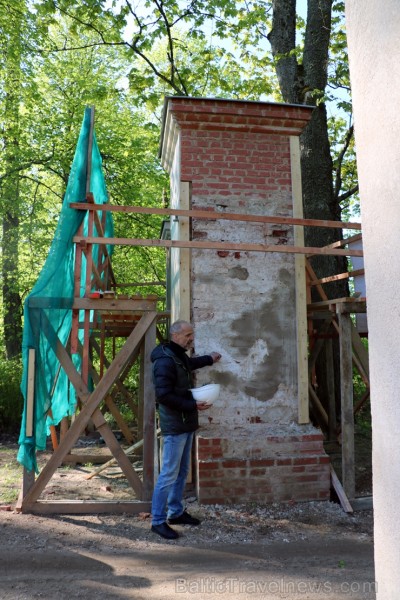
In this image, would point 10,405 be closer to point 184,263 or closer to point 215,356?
point 184,263

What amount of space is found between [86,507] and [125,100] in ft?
44.8

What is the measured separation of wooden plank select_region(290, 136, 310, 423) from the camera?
6.66 meters

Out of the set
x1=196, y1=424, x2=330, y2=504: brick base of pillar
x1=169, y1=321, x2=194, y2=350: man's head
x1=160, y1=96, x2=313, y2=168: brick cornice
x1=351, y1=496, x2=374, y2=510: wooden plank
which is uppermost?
x1=160, y1=96, x2=313, y2=168: brick cornice

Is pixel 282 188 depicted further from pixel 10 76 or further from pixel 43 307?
pixel 10 76

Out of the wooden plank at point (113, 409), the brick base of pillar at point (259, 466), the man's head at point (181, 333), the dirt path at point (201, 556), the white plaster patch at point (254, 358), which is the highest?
the man's head at point (181, 333)

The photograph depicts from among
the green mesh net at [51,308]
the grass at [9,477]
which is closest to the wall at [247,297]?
the green mesh net at [51,308]

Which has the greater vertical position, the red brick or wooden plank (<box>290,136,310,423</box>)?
wooden plank (<box>290,136,310,423</box>)

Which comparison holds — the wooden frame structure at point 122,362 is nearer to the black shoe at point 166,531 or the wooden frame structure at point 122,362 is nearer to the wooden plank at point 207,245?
the wooden plank at point 207,245

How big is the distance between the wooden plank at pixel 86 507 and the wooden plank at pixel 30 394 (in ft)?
2.84

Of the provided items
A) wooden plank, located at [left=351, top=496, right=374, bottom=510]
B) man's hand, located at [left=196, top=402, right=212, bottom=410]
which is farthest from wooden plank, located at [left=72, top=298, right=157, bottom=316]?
wooden plank, located at [left=351, top=496, right=374, bottom=510]

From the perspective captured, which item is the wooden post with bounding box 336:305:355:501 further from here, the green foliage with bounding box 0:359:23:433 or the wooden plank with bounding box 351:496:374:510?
the green foliage with bounding box 0:359:23:433

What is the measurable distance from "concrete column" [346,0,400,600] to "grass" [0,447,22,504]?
513cm

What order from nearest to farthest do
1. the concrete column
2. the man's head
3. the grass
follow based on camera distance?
the concrete column → the man's head → the grass

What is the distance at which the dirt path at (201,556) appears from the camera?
13.5 feet
